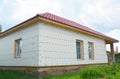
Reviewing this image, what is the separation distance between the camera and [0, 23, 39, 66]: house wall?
1006 centimetres

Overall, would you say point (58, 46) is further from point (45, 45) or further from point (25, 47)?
point (25, 47)

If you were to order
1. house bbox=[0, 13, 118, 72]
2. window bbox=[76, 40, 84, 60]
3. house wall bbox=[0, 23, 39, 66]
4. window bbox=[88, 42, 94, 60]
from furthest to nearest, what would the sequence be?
window bbox=[88, 42, 94, 60] → window bbox=[76, 40, 84, 60] → house wall bbox=[0, 23, 39, 66] → house bbox=[0, 13, 118, 72]

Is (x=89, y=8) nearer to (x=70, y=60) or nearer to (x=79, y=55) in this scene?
(x=79, y=55)

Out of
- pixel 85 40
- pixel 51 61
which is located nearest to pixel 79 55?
pixel 85 40

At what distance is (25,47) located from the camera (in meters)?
11.0

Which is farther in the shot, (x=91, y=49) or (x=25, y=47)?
(x=91, y=49)

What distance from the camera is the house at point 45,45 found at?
391 inches

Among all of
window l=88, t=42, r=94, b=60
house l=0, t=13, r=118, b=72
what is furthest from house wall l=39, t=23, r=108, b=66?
window l=88, t=42, r=94, b=60

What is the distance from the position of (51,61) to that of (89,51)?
18.3 ft

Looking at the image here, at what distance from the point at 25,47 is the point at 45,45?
5.64 ft

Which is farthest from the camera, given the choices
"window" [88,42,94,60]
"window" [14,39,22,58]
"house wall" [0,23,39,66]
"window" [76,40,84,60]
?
"window" [88,42,94,60]

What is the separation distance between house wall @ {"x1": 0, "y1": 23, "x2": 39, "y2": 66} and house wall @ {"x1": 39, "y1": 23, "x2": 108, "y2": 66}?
42 centimetres

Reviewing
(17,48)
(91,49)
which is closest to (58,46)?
(17,48)

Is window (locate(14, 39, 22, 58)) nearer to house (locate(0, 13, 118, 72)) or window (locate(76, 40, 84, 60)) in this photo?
house (locate(0, 13, 118, 72))
